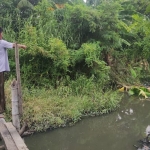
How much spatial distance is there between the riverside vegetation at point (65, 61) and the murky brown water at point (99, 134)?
0.22 meters

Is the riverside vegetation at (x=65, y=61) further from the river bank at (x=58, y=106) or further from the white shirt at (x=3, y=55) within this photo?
Answer: the white shirt at (x=3, y=55)

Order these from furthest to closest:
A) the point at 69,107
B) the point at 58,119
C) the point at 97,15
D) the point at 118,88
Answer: the point at 118,88 < the point at 97,15 < the point at 69,107 < the point at 58,119

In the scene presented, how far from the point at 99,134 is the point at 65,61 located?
2.37 metres

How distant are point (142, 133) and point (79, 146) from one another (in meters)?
1.67

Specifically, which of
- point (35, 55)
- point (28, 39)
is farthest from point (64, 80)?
point (28, 39)

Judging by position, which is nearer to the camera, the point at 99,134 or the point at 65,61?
the point at 99,134

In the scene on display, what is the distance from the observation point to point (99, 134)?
597 centimetres

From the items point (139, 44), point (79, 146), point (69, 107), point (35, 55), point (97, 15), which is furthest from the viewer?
point (139, 44)

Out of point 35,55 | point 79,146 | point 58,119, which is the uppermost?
point 35,55

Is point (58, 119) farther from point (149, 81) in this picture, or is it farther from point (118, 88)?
point (149, 81)

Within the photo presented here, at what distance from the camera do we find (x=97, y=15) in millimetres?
8234

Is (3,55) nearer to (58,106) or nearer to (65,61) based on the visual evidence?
(58,106)

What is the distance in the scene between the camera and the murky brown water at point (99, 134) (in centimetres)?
533

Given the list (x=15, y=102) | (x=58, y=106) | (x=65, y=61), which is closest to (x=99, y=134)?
(x=58, y=106)
